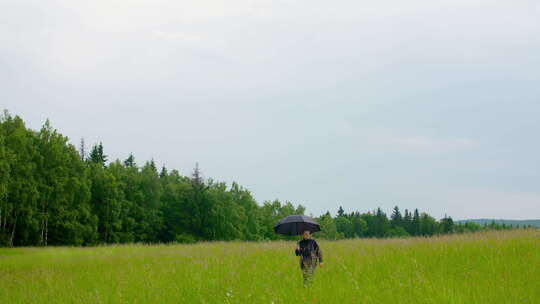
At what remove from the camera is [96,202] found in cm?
5347

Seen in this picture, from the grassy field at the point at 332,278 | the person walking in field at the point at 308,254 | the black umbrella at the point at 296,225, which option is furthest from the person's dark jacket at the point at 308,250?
the grassy field at the point at 332,278

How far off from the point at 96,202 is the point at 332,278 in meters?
47.9

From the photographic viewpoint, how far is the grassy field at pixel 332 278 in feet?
29.7

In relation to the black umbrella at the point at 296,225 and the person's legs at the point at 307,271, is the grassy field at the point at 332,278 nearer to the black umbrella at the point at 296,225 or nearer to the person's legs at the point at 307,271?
the person's legs at the point at 307,271

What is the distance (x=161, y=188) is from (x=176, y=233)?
641cm

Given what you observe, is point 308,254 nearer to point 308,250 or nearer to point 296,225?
point 308,250

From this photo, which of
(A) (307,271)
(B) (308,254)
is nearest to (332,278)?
(A) (307,271)

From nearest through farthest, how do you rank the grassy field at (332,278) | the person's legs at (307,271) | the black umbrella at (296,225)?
the grassy field at (332,278) < the person's legs at (307,271) < the black umbrella at (296,225)

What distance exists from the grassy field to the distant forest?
2350 cm

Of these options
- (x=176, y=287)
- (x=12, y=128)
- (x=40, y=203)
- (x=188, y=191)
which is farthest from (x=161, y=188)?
(x=176, y=287)

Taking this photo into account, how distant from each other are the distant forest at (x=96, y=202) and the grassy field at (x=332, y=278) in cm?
2350

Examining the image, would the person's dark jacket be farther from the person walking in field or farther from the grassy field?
the grassy field

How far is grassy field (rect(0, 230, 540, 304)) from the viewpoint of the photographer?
905 cm

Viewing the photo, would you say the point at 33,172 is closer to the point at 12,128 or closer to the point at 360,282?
the point at 12,128
